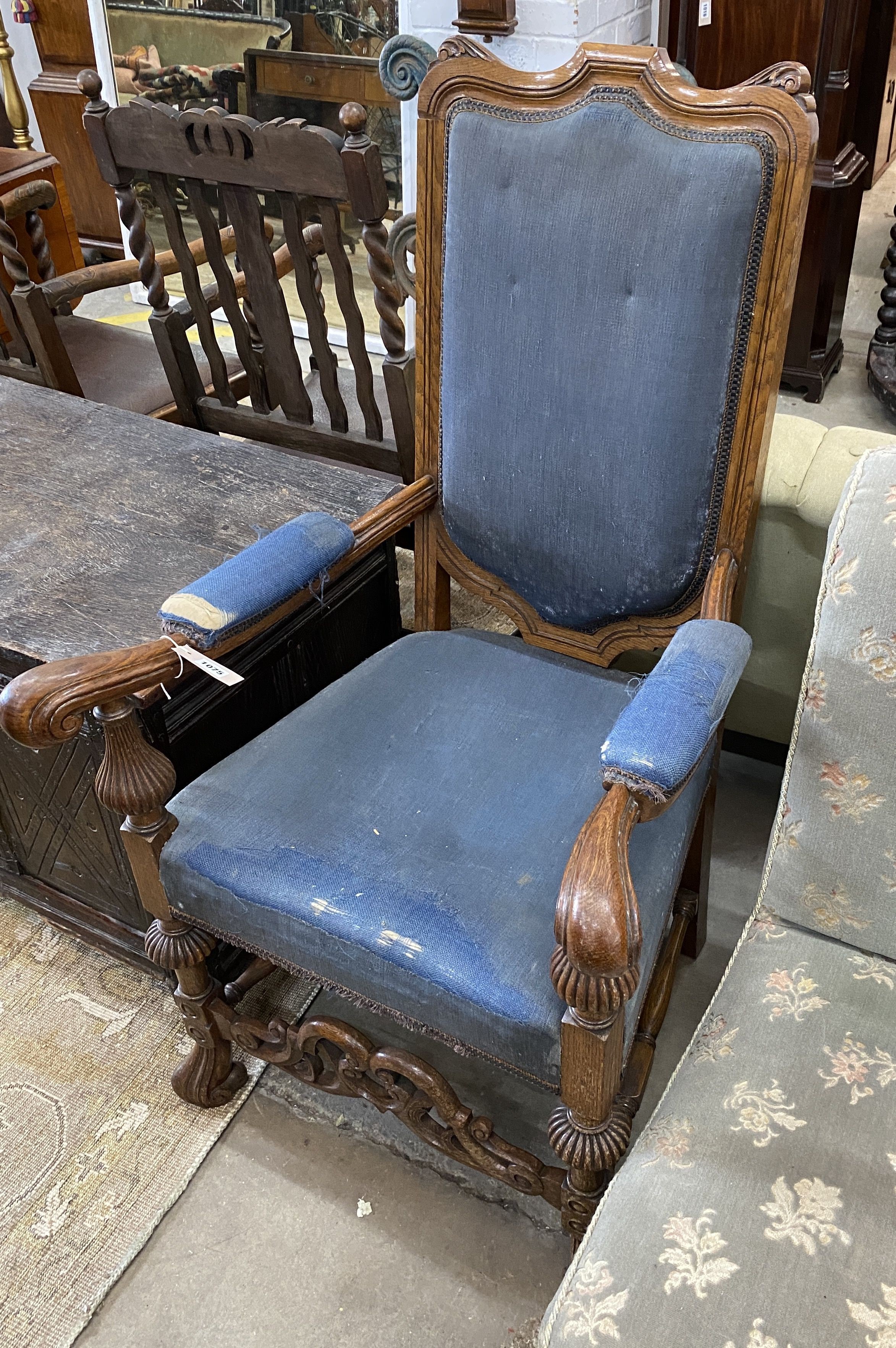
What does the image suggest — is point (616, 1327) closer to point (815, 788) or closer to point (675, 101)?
point (815, 788)

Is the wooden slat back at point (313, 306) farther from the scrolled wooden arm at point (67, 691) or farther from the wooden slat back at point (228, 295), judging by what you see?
the scrolled wooden arm at point (67, 691)

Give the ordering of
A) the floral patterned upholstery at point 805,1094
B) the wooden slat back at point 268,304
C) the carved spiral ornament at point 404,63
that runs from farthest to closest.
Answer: the carved spiral ornament at point 404,63
the wooden slat back at point 268,304
the floral patterned upholstery at point 805,1094

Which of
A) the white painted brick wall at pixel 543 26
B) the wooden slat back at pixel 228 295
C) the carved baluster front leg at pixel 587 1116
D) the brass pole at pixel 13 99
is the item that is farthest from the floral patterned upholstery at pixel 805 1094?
the brass pole at pixel 13 99

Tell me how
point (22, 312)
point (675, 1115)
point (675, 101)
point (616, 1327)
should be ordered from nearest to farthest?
point (616, 1327) < point (675, 1115) < point (675, 101) < point (22, 312)

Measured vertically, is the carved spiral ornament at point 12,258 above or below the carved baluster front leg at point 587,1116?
above

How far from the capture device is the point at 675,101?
3.52 ft

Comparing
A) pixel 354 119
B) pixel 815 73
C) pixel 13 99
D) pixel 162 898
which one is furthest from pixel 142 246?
pixel 13 99

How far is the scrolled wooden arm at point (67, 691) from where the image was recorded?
0.97 metres

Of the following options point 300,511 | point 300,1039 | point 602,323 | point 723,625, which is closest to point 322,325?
point 300,511

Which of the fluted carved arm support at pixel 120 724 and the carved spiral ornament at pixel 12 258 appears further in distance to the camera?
the carved spiral ornament at pixel 12 258

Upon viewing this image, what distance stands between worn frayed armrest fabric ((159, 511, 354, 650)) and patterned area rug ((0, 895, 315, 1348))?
2.26ft

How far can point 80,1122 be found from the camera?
4.62 ft

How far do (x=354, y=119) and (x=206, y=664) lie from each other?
0.94 metres

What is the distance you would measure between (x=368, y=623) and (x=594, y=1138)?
85 centimetres
